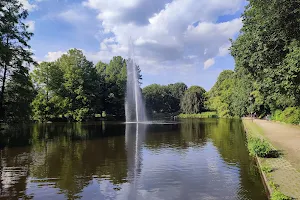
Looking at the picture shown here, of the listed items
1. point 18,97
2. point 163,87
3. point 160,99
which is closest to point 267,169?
point 18,97

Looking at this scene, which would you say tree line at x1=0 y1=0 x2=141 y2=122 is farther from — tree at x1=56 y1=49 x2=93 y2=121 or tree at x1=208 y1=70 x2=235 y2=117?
tree at x1=208 y1=70 x2=235 y2=117

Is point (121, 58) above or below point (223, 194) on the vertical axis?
above

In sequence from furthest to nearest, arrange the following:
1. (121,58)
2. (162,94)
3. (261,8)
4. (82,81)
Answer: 1. (162,94)
2. (121,58)
3. (82,81)
4. (261,8)

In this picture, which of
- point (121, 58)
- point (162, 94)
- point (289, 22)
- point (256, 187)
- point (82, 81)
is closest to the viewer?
point (256, 187)

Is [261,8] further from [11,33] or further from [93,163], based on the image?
[11,33]

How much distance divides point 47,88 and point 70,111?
20.2 ft

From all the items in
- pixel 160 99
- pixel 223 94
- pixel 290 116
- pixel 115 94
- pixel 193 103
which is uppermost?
pixel 160 99

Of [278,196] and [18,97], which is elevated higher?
[18,97]

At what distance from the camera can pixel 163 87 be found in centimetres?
11606

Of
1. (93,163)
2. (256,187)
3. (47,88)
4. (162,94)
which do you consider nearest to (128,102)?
(47,88)

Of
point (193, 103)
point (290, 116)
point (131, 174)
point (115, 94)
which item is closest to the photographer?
point (131, 174)

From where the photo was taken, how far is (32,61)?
83.0 ft

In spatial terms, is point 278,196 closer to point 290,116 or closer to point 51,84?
point 290,116

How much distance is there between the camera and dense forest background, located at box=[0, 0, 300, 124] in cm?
1248
